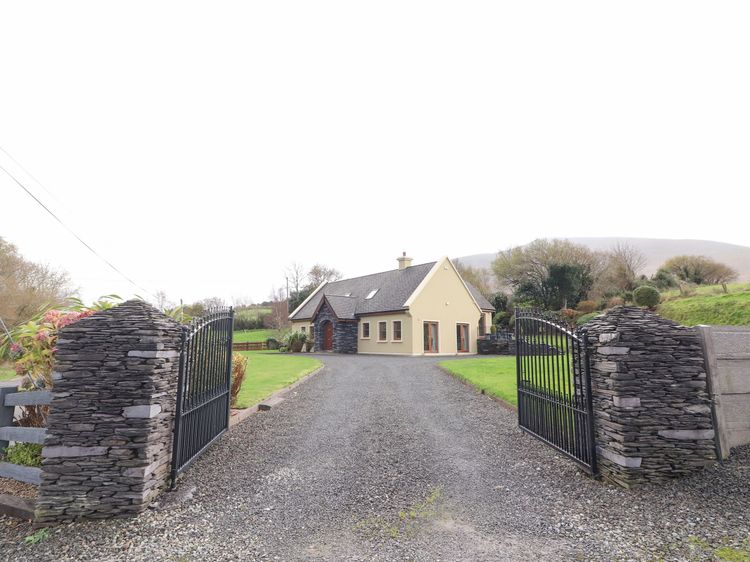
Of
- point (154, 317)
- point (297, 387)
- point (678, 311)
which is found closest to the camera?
point (154, 317)

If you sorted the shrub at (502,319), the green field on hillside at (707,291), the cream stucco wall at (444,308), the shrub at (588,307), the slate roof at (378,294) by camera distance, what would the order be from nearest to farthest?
the green field on hillside at (707,291) → the cream stucco wall at (444,308) → the slate roof at (378,294) → the shrub at (588,307) → the shrub at (502,319)

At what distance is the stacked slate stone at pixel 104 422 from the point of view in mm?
4055

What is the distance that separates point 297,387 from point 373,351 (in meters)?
14.6

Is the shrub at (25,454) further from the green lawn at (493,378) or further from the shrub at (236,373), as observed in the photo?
the green lawn at (493,378)

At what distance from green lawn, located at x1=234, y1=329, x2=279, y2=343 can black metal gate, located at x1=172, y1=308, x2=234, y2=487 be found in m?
33.7

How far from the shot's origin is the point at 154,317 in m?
4.64

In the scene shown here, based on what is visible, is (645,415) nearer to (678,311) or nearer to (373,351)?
(678,311)

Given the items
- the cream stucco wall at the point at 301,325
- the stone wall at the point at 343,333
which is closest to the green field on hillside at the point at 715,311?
the stone wall at the point at 343,333

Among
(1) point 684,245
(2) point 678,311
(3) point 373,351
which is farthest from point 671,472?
(1) point 684,245

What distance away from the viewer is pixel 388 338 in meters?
25.7

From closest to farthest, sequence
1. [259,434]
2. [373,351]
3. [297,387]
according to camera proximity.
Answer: [259,434]
[297,387]
[373,351]

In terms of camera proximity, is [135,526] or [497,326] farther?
[497,326]

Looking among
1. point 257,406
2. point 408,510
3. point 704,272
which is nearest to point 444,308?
point 704,272

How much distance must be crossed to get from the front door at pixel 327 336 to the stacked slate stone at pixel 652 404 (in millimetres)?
24756
